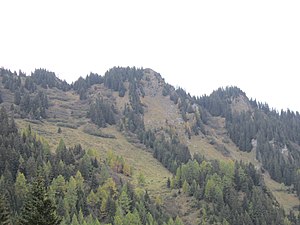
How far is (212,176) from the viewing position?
150 m

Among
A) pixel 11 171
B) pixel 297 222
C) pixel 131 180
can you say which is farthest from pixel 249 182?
pixel 11 171

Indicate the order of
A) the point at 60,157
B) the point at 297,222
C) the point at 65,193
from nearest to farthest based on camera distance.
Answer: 1. the point at 65,193
2. the point at 60,157
3. the point at 297,222

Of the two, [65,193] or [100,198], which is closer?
[65,193]

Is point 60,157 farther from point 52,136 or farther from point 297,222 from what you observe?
point 297,222

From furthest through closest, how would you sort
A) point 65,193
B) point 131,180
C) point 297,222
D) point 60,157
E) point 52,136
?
point 52,136
point 131,180
point 297,222
point 60,157
point 65,193

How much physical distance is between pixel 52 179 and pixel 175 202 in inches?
1807

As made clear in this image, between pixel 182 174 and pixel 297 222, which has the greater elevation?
pixel 182 174

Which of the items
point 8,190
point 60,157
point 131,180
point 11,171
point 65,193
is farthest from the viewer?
point 131,180

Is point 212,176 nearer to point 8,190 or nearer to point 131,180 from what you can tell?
point 131,180

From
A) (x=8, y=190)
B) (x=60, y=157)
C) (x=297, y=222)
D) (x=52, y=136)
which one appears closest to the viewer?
(x=8, y=190)

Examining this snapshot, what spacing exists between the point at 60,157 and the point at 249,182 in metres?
73.0

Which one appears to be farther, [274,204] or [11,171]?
[274,204]

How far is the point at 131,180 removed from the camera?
548 ft

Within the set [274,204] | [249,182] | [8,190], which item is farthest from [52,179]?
[274,204]
